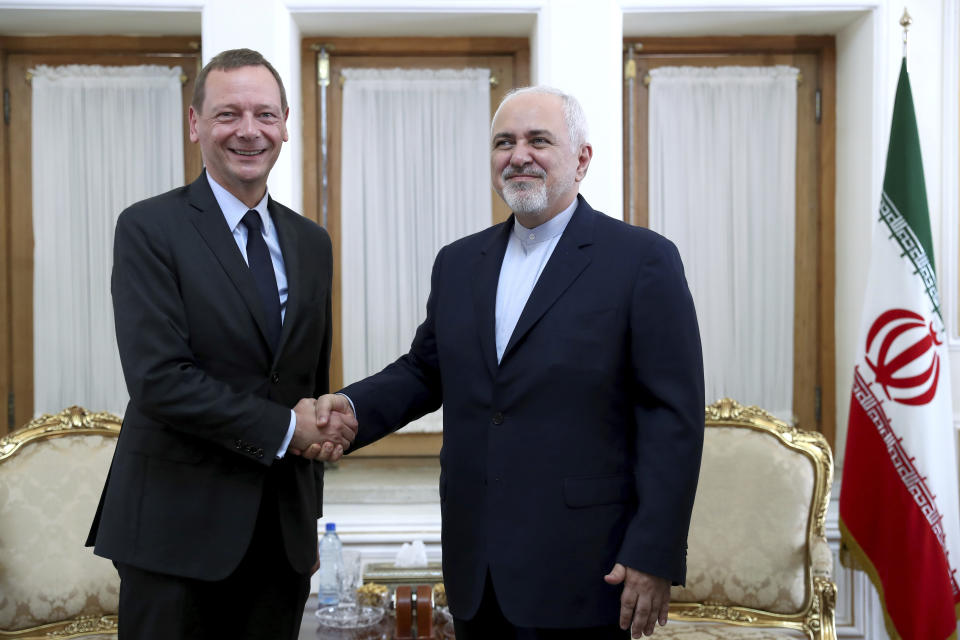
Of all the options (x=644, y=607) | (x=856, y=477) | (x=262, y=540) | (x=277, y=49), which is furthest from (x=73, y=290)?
(x=856, y=477)

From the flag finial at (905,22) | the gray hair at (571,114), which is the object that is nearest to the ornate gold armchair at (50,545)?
the gray hair at (571,114)

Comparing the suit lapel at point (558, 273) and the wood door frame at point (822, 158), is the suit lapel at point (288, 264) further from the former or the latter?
the wood door frame at point (822, 158)

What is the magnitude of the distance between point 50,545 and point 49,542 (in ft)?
0.03

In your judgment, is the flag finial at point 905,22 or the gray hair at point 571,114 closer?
the gray hair at point 571,114

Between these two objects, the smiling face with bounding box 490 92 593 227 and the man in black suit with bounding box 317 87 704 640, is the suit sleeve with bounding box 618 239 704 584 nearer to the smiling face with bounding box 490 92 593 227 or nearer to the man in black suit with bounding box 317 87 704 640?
the man in black suit with bounding box 317 87 704 640

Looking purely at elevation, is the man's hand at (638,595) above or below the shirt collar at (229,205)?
below

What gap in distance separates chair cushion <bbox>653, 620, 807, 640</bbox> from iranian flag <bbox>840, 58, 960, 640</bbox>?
0.44m

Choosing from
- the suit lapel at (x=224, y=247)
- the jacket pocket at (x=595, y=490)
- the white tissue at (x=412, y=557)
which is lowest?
the white tissue at (x=412, y=557)

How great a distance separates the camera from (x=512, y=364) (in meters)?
1.78

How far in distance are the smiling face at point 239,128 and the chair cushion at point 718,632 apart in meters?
1.90

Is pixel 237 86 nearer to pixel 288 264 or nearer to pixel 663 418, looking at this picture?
pixel 288 264

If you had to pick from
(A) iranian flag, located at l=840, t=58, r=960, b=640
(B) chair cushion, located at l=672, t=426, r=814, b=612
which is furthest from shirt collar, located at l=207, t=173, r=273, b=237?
(A) iranian flag, located at l=840, t=58, r=960, b=640

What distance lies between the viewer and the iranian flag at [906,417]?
3.00m

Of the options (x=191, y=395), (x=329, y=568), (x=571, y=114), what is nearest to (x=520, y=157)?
(x=571, y=114)
